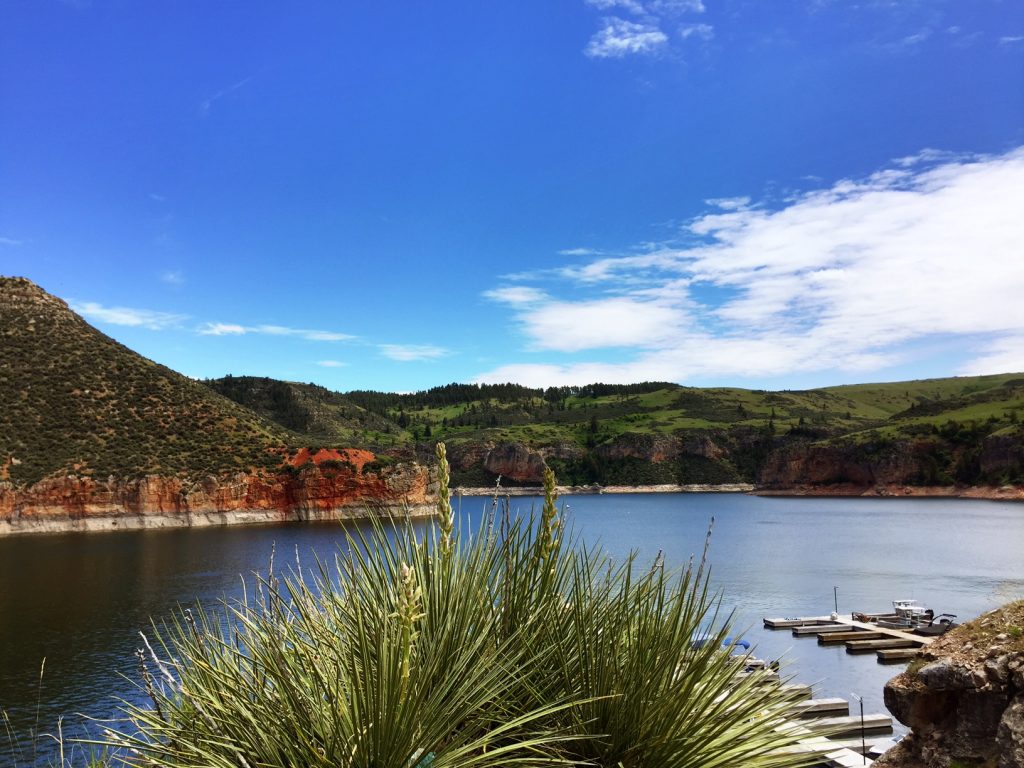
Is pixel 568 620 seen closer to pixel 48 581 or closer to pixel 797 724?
pixel 797 724

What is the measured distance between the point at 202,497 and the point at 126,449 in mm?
9921

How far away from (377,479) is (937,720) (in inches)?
3209

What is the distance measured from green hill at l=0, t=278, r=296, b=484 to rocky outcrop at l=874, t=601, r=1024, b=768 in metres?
79.9

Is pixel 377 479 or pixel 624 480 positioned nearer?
pixel 377 479

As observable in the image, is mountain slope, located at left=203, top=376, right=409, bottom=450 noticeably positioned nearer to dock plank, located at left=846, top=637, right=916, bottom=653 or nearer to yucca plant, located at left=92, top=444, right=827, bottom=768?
dock plank, located at left=846, top=637, right=916, bottom=653

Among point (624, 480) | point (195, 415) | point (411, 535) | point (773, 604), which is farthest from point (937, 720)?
point (624, 480)

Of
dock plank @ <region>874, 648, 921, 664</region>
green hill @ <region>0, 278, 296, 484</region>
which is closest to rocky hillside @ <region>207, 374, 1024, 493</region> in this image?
green hill @ <region>0, 278, 296, 484</region>

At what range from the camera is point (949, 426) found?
123312 millimetres

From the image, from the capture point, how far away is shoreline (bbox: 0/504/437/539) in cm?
6831

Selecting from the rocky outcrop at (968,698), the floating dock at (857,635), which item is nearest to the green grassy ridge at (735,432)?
the floating dock at (857,635)

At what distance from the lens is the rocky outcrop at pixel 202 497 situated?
6894 centimetres

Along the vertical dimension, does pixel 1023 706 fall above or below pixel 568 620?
below

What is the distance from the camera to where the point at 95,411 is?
7794 cm

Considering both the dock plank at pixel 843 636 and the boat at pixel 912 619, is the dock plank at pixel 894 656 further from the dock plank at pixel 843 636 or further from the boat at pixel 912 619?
the boat at pixel 912 619
